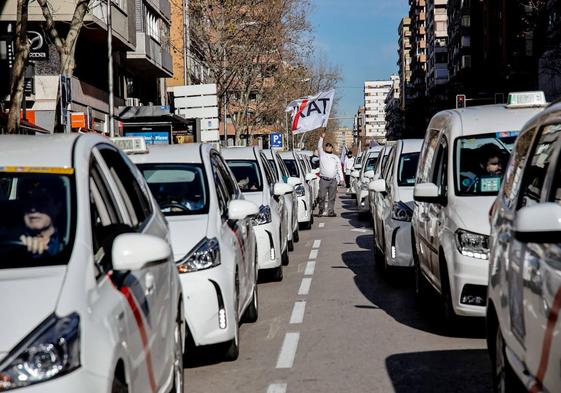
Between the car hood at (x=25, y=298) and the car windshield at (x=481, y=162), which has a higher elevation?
the car windshield at (x=481, y=162)

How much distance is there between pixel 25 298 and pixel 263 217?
29.1 ft

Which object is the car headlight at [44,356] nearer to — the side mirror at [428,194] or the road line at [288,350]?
the road line at [288,350]

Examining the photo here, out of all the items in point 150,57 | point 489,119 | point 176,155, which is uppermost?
point 150,57

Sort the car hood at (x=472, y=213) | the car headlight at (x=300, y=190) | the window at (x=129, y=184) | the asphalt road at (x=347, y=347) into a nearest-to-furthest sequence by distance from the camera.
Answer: the window at (x=129, y=184) → the asphalt road at (x=347, y=347) → the car hood at (x=472, y=213) → the car headlight at (x=300, y=190)

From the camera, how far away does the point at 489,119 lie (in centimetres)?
1004

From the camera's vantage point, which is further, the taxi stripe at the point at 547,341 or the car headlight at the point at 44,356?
the taxi stripe at the point at 547,341

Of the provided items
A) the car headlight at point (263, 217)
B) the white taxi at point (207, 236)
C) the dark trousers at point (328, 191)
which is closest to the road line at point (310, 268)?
the car headlight at point (263, 217)

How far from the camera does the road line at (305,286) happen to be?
12.5 meters

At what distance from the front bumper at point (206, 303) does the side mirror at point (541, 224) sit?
3.89 meters

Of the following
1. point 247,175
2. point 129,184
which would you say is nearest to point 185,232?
point 129,184

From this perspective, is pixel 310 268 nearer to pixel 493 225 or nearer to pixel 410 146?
pixel 410 146

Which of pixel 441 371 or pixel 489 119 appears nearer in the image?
pixel 441 371

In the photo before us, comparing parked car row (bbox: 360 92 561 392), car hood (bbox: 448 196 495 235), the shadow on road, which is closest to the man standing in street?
parked car row (bbox: 360 92 561 392)

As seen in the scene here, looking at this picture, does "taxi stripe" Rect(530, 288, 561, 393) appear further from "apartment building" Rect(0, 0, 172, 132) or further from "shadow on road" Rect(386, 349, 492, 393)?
"apartment building" Rect(0, 0, 172, 132)
